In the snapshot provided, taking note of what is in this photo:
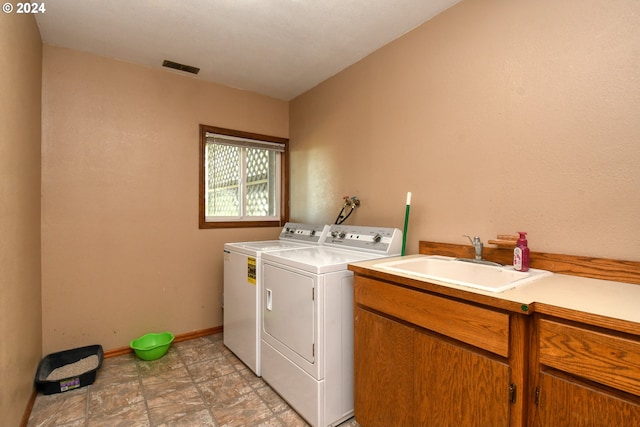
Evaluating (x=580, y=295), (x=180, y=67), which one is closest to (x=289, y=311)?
(x=580, y=295)

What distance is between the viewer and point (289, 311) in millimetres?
1869

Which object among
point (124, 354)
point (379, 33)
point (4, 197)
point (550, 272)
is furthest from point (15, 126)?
point (550, 272)

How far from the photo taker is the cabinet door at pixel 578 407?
2.67ft

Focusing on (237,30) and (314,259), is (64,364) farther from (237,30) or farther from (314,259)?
(237,30)

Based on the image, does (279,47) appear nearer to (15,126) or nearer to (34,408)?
(15,126)

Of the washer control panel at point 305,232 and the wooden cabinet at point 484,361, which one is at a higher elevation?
the washer control panel at point 305,232

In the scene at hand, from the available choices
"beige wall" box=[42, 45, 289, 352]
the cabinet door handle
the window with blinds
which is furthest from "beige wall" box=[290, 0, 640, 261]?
"beige wall" box=[42, 45, 289, 352]

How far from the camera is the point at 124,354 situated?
2.54 m

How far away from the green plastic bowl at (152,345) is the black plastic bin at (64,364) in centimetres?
24

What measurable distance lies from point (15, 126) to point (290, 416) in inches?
84.9

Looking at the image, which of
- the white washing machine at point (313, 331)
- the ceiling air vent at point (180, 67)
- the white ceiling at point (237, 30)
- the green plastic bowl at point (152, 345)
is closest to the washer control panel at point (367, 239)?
the white washing machine at point (313, 331)

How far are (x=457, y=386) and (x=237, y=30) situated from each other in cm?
243

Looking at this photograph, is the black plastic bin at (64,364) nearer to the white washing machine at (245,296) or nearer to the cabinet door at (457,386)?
the white washing machine at (245,296)

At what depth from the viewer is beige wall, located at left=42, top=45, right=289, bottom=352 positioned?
2311mm
